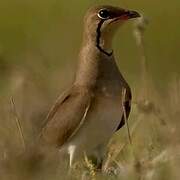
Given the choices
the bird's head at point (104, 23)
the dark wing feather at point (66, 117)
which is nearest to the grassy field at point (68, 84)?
the dark wing feather at point (66, 117)

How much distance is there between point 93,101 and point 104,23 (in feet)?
1.91

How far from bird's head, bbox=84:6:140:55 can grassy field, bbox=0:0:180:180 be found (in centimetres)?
30

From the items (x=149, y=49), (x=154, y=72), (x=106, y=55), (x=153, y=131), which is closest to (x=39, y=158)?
(x=153, y=131)

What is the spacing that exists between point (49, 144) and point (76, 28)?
673 centimetres

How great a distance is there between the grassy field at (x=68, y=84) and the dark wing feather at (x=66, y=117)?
11 cm

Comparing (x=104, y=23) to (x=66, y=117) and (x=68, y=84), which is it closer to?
(x=66, y=117)

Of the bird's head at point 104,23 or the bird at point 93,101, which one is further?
the bird's head at point 104,23

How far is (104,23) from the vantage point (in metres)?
7.16

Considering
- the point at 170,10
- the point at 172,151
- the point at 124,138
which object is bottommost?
the point at 170,10

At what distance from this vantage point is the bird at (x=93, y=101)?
22.4 ft

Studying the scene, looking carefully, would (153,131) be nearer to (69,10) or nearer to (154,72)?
(154,72)

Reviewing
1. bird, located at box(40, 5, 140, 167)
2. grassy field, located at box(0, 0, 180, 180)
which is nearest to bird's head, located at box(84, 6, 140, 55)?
bird, located at box(40, 5, 140, 167)

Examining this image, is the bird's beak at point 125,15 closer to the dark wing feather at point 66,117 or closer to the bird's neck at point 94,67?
the bird's neck at point 94,67

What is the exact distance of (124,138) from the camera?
25.5 feet
